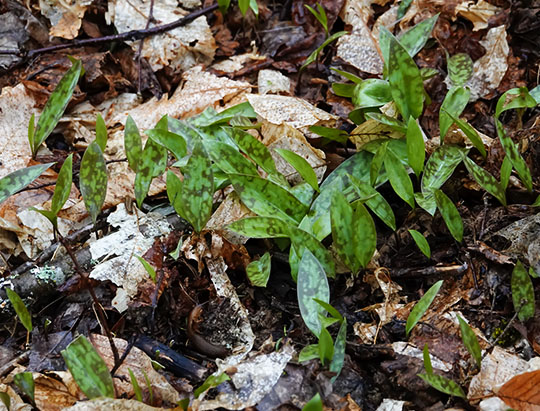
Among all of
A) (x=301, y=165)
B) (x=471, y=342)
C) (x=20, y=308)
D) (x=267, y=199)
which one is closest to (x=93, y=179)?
(x=20, y=308)

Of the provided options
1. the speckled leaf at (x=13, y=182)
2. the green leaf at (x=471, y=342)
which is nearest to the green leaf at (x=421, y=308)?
Result: the green leaf at (x=471, y=342)

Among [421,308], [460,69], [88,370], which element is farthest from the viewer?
[460,69]

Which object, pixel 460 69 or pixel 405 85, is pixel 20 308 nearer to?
pixel 405 85

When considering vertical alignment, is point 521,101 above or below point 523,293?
above

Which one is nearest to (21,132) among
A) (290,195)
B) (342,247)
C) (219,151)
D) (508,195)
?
(219,151)

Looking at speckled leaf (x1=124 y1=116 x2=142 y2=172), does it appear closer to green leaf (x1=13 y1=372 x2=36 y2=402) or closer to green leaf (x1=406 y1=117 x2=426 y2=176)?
green leaf (x1=13 y1=372 x2=36 y2=402)

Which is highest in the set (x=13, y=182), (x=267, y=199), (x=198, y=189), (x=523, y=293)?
(x=13, y=182)

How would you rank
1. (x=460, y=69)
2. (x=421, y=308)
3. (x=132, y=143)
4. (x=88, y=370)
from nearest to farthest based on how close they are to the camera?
(x=88, y=370) < (x=421, y=308) < (x=132, y=143) < (x=460, y=69)

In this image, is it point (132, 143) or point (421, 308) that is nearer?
point (421, 308)
